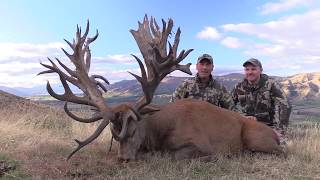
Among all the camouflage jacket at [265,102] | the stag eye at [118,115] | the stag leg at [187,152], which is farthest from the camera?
the camouflage jacket at [265,102]

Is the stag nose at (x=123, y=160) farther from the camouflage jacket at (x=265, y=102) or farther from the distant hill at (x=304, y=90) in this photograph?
the distant hill at (x=304, y=90)

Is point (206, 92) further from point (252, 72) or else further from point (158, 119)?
point (158, 119)

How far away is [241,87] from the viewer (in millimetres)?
10453

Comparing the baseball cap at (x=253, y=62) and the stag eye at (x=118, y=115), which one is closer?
the stag eye at (x=118, y=115)

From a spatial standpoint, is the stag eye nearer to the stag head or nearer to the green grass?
the stag head

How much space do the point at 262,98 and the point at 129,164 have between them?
3.91 m

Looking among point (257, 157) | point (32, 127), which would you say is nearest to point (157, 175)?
point (257, 157)

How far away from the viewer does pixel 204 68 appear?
33.5 feet

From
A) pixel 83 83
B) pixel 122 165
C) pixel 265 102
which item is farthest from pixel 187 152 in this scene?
pixel 265 102

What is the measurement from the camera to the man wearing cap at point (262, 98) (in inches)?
390

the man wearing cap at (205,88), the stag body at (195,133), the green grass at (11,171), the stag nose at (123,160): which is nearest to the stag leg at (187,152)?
Result: the stag body at (195,133)

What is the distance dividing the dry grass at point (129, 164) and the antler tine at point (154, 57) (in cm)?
105

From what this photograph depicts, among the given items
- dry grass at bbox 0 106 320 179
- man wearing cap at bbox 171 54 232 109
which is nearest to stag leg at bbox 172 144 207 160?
dry grass at bbox 0 106 320 179

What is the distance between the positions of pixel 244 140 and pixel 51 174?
3.40m
